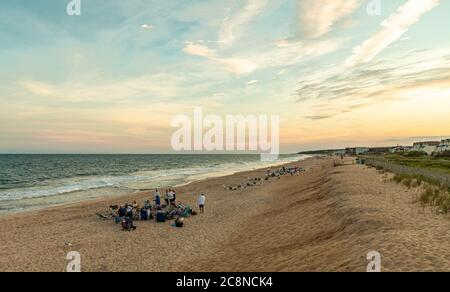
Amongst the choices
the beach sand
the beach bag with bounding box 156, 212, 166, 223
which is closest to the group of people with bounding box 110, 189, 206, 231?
the beach bag with bounding box 156, 212, 166, 223

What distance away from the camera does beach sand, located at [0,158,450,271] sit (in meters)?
9.85

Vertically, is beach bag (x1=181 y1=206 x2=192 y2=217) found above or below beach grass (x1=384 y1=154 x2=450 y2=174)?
below

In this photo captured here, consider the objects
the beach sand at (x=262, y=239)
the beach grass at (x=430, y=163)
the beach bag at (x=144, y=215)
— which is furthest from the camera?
the beach grass at (x=430, y=163)

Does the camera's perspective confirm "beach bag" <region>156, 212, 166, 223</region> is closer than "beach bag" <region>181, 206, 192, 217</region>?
Yes

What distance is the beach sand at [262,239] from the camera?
9.85 metres

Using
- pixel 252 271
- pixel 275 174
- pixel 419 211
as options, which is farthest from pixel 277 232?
pixel 275 174

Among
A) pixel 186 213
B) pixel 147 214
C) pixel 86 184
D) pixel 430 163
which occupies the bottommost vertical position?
pixel 86 184

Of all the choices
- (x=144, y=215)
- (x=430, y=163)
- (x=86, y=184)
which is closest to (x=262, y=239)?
(x=144, y=215)

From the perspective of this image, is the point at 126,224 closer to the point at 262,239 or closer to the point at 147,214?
the point at 147,214

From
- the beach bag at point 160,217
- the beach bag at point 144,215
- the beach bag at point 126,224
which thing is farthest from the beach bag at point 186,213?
the beach bag at point 126,224

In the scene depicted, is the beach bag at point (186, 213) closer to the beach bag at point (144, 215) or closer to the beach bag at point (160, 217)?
the beach bag at point (160, 217)

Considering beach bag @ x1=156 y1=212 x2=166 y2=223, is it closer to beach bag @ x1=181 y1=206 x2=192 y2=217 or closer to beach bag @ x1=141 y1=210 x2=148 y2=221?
beach bag @ x1=141 y1=210 x2=148 y2=221

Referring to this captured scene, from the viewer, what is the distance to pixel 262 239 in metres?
14.9

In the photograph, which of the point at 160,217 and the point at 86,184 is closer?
the point at 160,217
